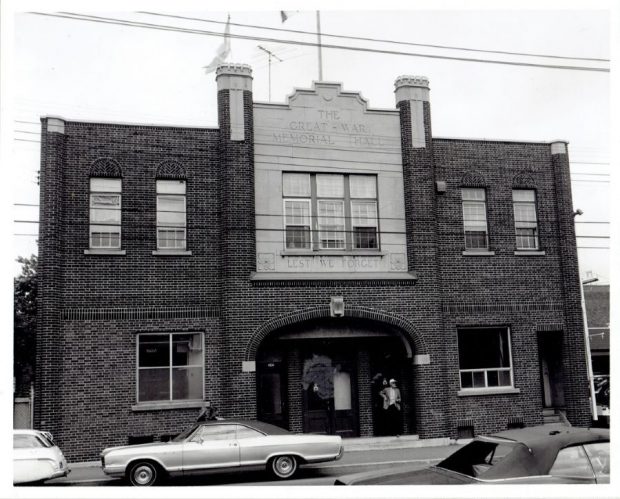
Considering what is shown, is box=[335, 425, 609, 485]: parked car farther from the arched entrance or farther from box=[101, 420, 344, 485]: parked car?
the arched entrance

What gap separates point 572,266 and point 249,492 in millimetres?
14790

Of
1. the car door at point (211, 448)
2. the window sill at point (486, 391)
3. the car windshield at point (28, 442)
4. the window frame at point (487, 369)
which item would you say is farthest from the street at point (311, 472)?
the window frame at point (487, 369)

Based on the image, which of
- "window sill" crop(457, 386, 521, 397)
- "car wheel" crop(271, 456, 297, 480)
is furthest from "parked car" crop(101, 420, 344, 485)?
→ "window sill" crop(457, 386, 521, 397)

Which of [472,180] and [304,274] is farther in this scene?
[472,180]

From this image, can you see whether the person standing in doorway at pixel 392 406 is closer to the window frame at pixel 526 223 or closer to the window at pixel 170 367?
the window at pixel 170 367

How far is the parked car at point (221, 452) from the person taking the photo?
550 inches

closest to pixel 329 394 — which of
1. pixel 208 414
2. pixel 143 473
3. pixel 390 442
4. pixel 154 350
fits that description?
pixel 390 442

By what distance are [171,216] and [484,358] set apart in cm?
1011

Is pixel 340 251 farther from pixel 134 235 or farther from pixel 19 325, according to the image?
pixel 19 325

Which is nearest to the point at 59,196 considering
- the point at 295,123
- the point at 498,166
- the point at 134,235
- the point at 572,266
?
the point at 134,235

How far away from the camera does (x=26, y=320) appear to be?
86.6 ft

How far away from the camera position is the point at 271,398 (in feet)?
64.9

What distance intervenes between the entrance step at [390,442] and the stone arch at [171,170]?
8.70 metres

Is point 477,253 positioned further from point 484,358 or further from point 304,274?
point 304,274
